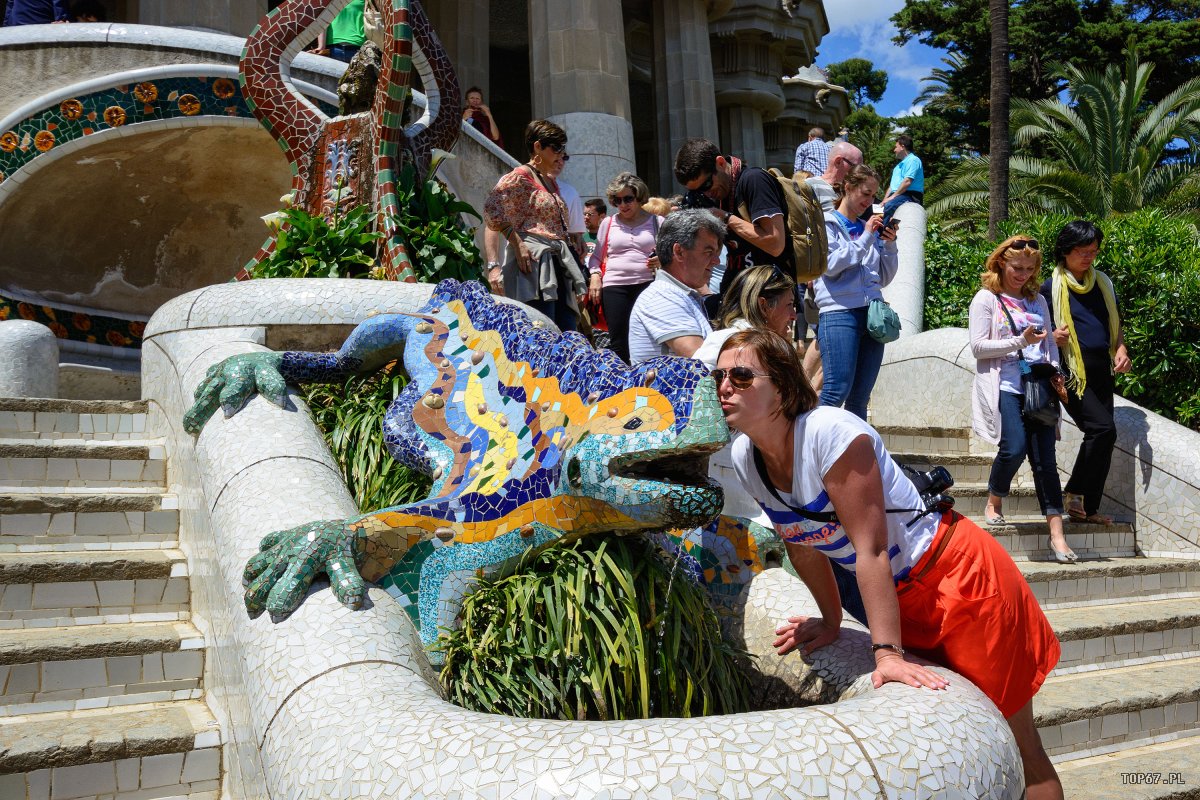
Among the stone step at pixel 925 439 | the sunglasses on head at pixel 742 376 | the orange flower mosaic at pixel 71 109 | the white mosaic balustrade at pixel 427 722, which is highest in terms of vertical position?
the orange flower mosaic at pixel 71 109

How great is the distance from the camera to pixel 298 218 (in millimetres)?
6434

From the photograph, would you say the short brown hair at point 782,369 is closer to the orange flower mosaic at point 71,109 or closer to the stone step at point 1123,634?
the stone step at point 1123,634

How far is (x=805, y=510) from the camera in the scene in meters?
3.05

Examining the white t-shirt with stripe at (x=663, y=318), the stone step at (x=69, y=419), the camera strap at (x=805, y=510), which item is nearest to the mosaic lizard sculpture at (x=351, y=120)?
the stone step at (x=69, y=419)

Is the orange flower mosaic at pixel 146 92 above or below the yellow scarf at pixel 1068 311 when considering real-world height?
above

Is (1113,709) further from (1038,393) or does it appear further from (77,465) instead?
(77,465)

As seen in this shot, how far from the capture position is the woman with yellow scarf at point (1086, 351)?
23.1 ft

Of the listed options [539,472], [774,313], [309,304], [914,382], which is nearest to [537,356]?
[539,472]

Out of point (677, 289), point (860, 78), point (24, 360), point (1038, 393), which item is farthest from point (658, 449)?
point (860, 78)

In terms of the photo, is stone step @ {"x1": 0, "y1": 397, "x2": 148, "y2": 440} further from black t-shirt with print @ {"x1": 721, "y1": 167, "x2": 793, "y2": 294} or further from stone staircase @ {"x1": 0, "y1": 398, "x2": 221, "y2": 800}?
black t-shirt with print @ {"x1": 721, "y1": 167, "x2": 793, "y2": 294}

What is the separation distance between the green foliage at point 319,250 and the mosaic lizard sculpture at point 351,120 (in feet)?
0.42

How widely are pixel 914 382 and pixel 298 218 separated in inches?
199

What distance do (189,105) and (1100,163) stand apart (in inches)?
813

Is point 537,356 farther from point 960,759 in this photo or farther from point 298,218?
point 298,218
